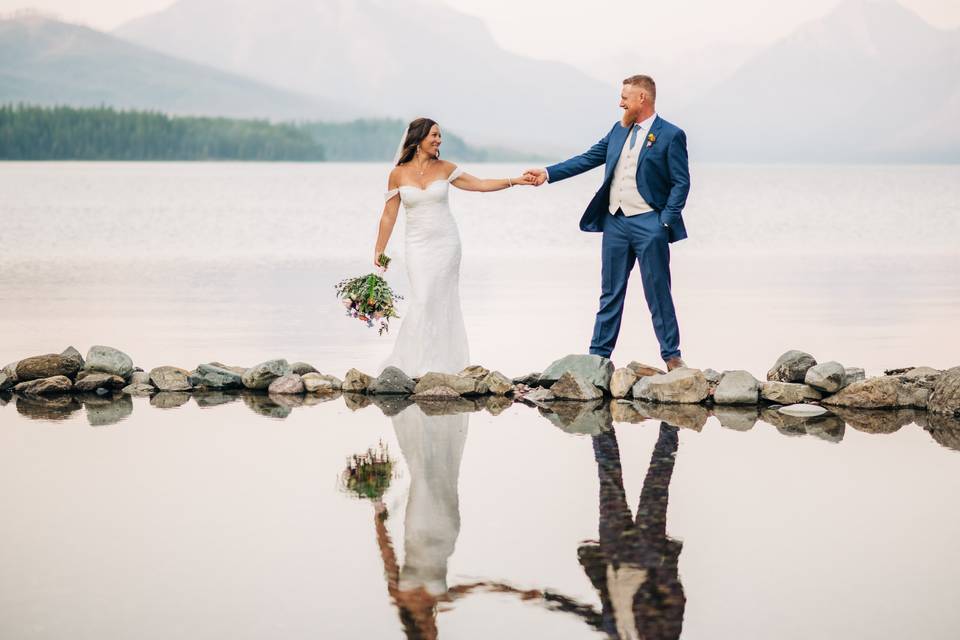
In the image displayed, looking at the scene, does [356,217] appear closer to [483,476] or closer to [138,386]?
[138,386]

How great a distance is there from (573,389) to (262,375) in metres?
2.46

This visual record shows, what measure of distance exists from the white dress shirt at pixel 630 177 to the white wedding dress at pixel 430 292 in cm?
133

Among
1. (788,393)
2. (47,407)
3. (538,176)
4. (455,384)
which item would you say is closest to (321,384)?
(455,384)

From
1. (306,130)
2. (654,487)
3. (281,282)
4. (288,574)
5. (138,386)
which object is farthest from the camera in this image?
(306,130)

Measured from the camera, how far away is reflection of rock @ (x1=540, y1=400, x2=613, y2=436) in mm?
9570

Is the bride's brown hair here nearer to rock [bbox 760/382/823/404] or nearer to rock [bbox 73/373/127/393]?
rock [bbox 73/373/127/393]

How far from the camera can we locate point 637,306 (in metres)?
18.2

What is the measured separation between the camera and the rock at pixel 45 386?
11.1 metres

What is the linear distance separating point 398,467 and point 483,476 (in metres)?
0.56

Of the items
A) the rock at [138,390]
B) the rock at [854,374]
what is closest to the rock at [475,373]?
the rock at [138,390]

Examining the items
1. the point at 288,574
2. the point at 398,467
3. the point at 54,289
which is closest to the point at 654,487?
the point at 398,467

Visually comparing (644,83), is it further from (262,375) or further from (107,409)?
(107,409)

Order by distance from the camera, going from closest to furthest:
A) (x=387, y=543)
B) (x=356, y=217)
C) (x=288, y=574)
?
(x=288, y=574)
(x=387, y=543)
(x=356, y=217)

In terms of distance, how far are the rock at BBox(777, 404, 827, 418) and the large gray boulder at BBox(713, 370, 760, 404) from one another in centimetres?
31
